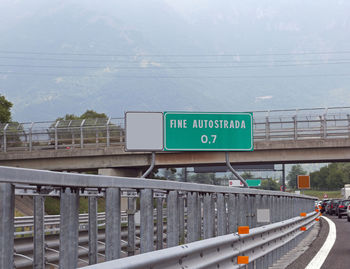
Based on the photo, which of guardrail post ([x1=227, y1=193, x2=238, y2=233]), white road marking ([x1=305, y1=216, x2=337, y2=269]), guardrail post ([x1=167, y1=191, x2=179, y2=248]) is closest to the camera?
guardrail post ([x1=167, y1=191, x2=179, y2=248])

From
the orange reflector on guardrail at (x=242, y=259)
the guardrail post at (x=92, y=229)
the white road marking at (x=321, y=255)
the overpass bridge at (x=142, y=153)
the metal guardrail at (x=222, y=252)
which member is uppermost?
the overpass bridge at (x=142, y=153)

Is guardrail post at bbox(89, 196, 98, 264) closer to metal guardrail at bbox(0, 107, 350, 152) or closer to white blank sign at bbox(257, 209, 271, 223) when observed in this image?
white blank sign at bbox(257, 209, 271, 223)

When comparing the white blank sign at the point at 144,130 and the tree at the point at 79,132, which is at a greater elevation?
the tree at the point at 79,132

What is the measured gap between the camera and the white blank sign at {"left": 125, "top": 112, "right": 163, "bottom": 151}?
1557 centimetres

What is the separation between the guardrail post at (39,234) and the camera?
4.37m

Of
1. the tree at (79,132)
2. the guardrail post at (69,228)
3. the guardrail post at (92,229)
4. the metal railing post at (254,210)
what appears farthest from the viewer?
the tree at (79,132)

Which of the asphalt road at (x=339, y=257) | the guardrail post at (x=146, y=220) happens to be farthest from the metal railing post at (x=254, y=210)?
the guardrail post at (x=146, y=220)

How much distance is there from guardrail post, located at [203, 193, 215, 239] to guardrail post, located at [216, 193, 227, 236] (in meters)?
0.42

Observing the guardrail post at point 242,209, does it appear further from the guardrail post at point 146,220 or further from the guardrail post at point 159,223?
the guardrail post at point 146,220

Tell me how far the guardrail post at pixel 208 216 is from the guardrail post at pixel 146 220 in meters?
2.52

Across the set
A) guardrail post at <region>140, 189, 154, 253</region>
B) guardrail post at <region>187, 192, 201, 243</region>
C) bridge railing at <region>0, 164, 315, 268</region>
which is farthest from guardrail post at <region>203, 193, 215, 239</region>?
guardrail post at <region>140, 189, 154, 253</region>

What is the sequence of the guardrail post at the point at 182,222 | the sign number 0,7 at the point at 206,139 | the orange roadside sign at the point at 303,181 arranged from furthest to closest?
the orange roadside sign at the point at 303,181 < the sign number 0,7 at the point at 206,139 < the guardrail post at the point at 182,222

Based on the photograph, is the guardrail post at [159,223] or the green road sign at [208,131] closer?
the guardrail post at [159,223]

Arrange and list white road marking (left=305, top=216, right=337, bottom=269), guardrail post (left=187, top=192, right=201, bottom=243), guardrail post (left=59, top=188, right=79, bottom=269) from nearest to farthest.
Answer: guardrail post (left=59, top=188, right=79, bottom=269), guardrail post (left=187, top=192, right=201, bottom=243), white road marking (left=305, top=216, right=337, bottom=269)
